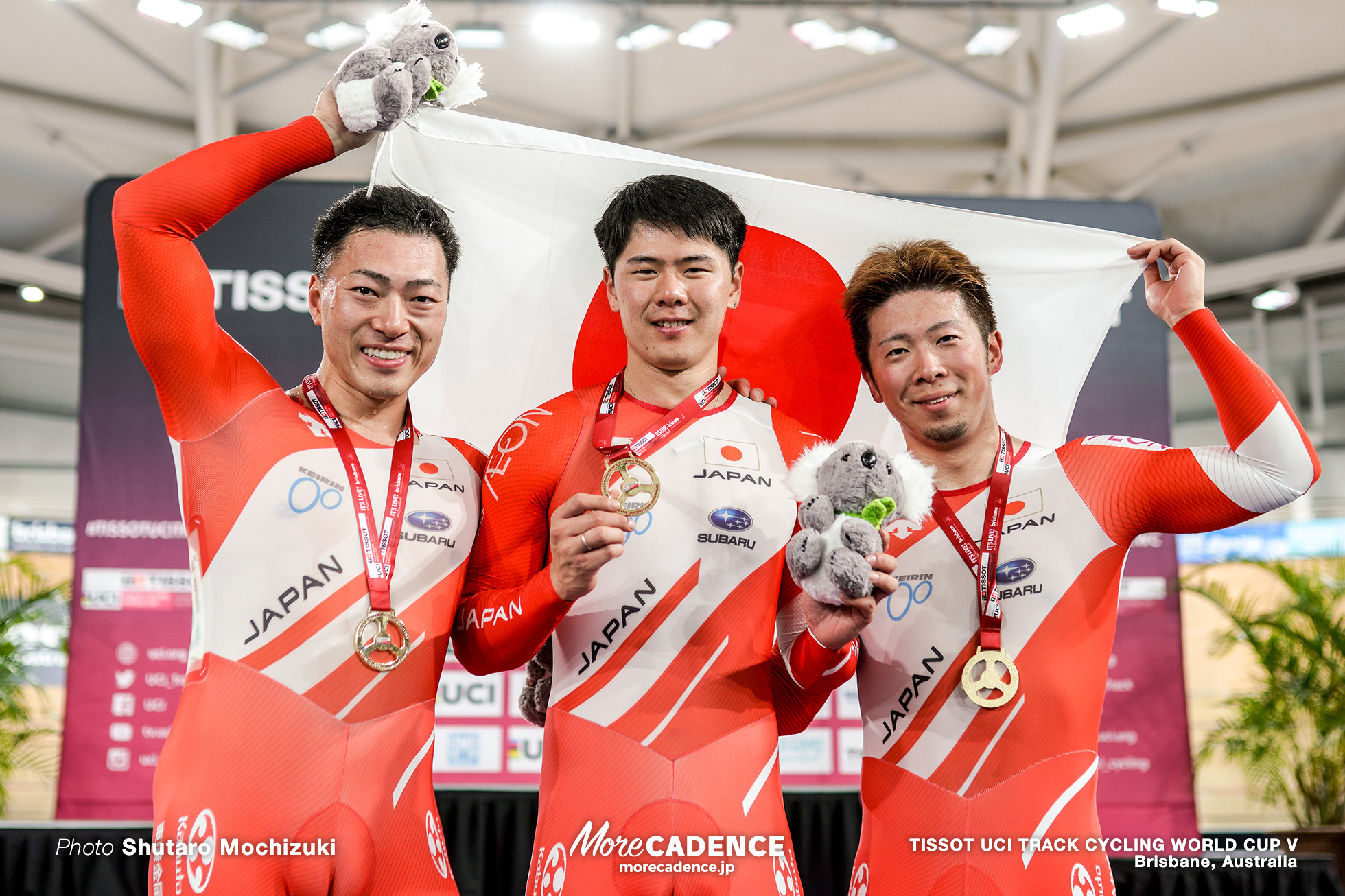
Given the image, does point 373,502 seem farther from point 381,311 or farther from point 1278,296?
point 1278,296

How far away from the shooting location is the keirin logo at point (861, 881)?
2.74 m

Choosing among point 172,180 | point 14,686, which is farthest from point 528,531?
point 14,686

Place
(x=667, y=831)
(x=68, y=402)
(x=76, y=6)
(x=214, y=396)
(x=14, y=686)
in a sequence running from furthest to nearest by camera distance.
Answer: (x=68, y=402) → (x=76, y=6) → (x=14, y=686) → (x=214, y=396) → (x=667, y=831)

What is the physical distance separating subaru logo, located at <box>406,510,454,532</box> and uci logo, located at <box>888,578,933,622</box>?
1.20 metres

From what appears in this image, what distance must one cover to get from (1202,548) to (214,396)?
1248 centimetres

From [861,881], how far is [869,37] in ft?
20.4

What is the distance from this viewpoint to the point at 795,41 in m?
9.05

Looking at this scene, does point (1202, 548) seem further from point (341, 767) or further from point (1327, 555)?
point (341, 767)

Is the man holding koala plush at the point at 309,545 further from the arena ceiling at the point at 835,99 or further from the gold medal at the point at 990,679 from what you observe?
the arena ceiling at the point at 835,99

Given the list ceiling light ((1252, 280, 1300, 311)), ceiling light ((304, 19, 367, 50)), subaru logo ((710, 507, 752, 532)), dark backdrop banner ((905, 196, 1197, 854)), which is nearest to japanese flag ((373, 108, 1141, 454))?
subaru logo ((710, 507, 752, 532))

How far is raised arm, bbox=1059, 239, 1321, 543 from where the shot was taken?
104 inches

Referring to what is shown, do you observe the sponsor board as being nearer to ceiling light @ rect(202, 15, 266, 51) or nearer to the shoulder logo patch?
the shoulder logo patch

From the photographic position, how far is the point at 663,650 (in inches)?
100

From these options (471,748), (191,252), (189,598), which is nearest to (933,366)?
(191,252)
